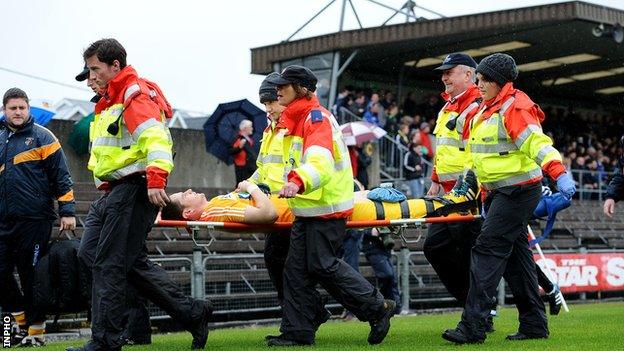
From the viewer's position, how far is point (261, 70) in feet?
90.6

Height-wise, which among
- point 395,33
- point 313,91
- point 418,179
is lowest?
point 418,179

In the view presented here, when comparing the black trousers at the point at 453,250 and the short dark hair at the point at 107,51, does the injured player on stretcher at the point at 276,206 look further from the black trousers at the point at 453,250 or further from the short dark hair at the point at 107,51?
the short dark hair at the point at 107,51

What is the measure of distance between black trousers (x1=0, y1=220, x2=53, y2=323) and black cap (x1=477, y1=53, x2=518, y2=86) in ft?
13.8

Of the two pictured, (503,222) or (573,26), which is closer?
(503,222)

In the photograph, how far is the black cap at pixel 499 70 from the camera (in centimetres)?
877

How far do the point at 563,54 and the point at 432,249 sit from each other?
21.2 metres

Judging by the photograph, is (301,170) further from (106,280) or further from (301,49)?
(301,49)

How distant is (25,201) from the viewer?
398 inches

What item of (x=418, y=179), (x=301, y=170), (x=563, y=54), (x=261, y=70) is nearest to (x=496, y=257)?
(x=301, y=170)

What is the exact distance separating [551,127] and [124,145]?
88.8 ft

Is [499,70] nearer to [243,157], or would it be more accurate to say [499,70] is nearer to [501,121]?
[501,121]

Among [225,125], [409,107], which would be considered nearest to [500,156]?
[225,125]

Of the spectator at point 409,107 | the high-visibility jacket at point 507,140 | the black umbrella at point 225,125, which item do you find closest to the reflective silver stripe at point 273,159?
the high-visibility jacket at point 507,140

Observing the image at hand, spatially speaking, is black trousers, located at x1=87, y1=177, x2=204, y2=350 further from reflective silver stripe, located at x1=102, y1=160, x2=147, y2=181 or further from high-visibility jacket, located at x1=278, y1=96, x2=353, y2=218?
high-visibility jacket, located at x1=278, y1=96, x2=353, y2=218
